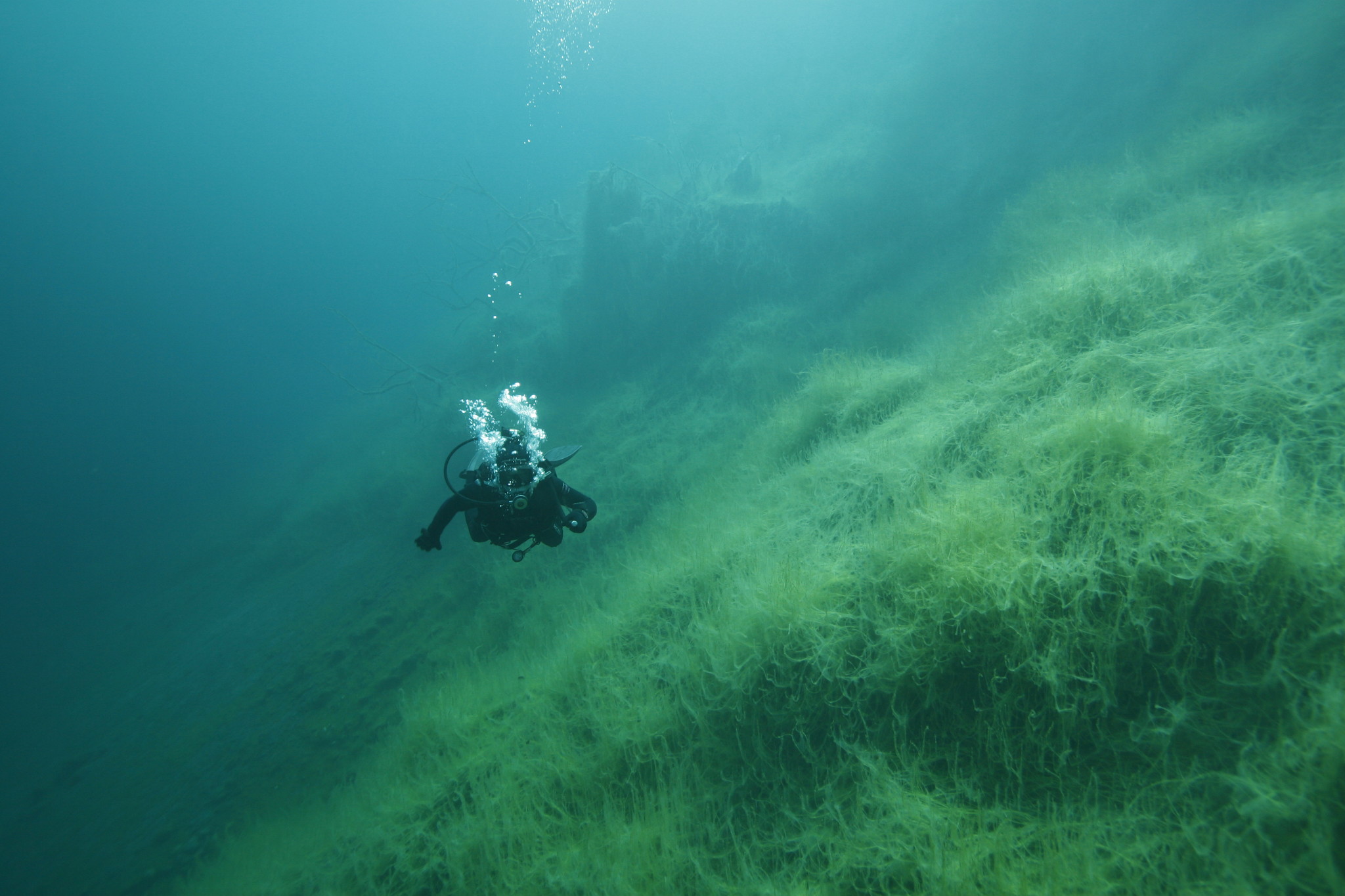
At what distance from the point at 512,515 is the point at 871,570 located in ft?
10.5

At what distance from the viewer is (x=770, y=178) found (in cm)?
1522

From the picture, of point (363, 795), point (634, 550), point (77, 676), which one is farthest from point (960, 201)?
point (77, 676)

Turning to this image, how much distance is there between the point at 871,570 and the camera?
11.3 ft

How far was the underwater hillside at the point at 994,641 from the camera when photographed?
87.2 inches

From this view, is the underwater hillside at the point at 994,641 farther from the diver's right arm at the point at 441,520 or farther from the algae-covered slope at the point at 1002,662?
the diver's right arm at the point at 441,520

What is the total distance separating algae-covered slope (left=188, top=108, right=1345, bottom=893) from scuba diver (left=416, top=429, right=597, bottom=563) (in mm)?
1448

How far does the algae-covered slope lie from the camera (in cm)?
218

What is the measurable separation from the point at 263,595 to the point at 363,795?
10923 millimetres

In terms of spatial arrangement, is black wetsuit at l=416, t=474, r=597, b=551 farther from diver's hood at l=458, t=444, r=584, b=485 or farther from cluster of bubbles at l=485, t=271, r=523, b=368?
cluster of bubbles at l=485, t=271, r=523, b=368

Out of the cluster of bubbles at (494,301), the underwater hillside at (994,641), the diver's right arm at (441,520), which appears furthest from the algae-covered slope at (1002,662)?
the cluster of bubbles at (494,301)

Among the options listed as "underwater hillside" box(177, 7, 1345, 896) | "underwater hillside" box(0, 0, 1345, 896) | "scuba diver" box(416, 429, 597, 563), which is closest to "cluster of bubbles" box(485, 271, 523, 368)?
"underwater hillside" box(0, 0, 1345, 896)

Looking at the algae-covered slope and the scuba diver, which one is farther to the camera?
the scuba diver

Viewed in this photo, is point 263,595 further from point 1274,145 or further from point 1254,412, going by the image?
point 1274,145

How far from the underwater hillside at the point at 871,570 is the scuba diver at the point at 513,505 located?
146cm
